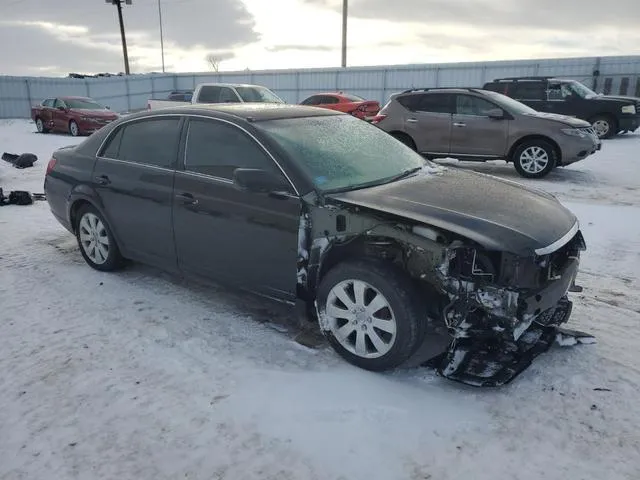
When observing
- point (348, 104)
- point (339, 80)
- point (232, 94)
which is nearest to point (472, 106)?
point (232, 94)

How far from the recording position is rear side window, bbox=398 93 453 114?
34.9 ft

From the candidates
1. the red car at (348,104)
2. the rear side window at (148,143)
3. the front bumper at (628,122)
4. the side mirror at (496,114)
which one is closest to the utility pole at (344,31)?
the red car at (348,104)

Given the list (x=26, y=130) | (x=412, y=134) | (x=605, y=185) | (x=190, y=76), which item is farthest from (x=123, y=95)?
(x=605, y=185)

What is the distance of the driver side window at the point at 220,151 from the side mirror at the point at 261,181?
0.08m

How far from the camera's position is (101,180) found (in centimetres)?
475

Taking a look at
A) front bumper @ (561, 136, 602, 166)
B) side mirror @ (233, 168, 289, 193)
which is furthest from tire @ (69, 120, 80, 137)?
side mirror @ (233, 168, 289, 193)

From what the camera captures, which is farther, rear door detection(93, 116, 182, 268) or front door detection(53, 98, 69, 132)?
front door detection(53, 98, 69, 132)

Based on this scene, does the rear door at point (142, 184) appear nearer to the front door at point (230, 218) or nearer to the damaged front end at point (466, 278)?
the front door at point (230, 218)

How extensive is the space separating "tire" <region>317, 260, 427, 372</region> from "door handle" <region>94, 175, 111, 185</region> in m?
2.45

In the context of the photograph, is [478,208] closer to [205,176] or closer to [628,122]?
[205,176]

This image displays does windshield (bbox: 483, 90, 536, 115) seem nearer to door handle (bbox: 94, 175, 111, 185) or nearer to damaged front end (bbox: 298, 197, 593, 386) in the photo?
damaged front end (bbox: 298, 197, 593, 386)

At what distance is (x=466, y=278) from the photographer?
2945mm

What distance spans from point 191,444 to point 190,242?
179cm

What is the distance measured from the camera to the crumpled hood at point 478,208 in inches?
116
